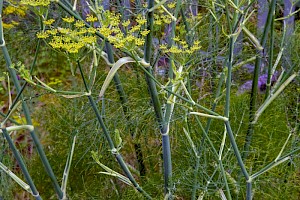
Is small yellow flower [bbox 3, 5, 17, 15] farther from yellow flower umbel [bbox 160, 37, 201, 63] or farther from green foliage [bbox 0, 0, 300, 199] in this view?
yellow flower umbel [bbox 160, 37, 201, 63]

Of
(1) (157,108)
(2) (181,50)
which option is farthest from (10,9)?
(2) (181,50)

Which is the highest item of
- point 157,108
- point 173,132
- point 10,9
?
point 10,9

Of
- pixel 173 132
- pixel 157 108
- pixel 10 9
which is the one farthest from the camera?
pixel 10 9

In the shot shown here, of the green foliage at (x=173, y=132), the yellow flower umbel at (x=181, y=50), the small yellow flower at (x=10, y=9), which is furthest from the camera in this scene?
the small yellow flower at (x=10, y=9)

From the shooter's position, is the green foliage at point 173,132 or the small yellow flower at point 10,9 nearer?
the green foliage at point 173,132

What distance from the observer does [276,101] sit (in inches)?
76.4

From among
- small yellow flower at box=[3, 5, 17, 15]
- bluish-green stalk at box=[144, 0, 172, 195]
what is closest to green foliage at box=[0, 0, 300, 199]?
bluish-green stalk at box=[144, 0, 172, 195]

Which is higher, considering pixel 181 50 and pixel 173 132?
pixel 181 50

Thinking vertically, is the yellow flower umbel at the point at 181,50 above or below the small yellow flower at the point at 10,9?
above

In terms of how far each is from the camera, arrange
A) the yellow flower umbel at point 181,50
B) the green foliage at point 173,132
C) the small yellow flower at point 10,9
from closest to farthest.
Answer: the yellow flower umbel at point 181,50, the green foliage at point 173,132, the small yellow flower at point 10,9

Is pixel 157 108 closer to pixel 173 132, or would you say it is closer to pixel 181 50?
pixel 181 50

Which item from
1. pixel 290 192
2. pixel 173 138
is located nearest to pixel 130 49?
pixel 173 138

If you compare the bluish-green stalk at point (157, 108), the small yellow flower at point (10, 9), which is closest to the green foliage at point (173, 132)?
the bluish-green stalk at point (157, 108)

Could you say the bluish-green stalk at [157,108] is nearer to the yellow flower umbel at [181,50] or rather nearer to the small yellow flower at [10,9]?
the yellow flower umbel at [181,50]
